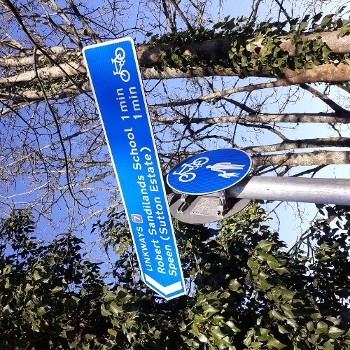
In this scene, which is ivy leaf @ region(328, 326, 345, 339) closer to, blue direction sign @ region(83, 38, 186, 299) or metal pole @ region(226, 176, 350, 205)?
blue direction sign @ region(83, 38, 186, 299)

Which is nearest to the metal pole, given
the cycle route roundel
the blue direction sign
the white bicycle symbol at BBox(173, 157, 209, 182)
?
the cycle route roundel

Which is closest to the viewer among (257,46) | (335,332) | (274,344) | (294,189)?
(294,189)

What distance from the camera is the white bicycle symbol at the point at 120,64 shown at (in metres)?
1.65

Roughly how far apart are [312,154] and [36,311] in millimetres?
5322

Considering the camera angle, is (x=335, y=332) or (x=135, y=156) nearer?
(x=135, y=156)

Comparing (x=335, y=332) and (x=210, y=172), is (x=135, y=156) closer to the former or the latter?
(x=210, y=172)

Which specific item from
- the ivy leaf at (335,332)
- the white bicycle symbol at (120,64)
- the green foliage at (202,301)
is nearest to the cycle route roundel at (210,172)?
the white bicycle symbol at (120,64)

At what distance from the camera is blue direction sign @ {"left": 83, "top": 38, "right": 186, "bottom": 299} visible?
5.43ft

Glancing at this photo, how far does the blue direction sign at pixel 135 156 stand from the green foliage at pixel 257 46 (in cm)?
314

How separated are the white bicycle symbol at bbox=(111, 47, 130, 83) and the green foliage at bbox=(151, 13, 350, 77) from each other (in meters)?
3.13

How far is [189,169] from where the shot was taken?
1.90 m

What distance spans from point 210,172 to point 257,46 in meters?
3.36

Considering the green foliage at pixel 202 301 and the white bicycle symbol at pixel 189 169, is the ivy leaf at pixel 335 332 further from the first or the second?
the white bicycle symbol at pixel 189 169

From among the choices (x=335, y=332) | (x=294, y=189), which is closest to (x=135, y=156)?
(x=294, y=189)
